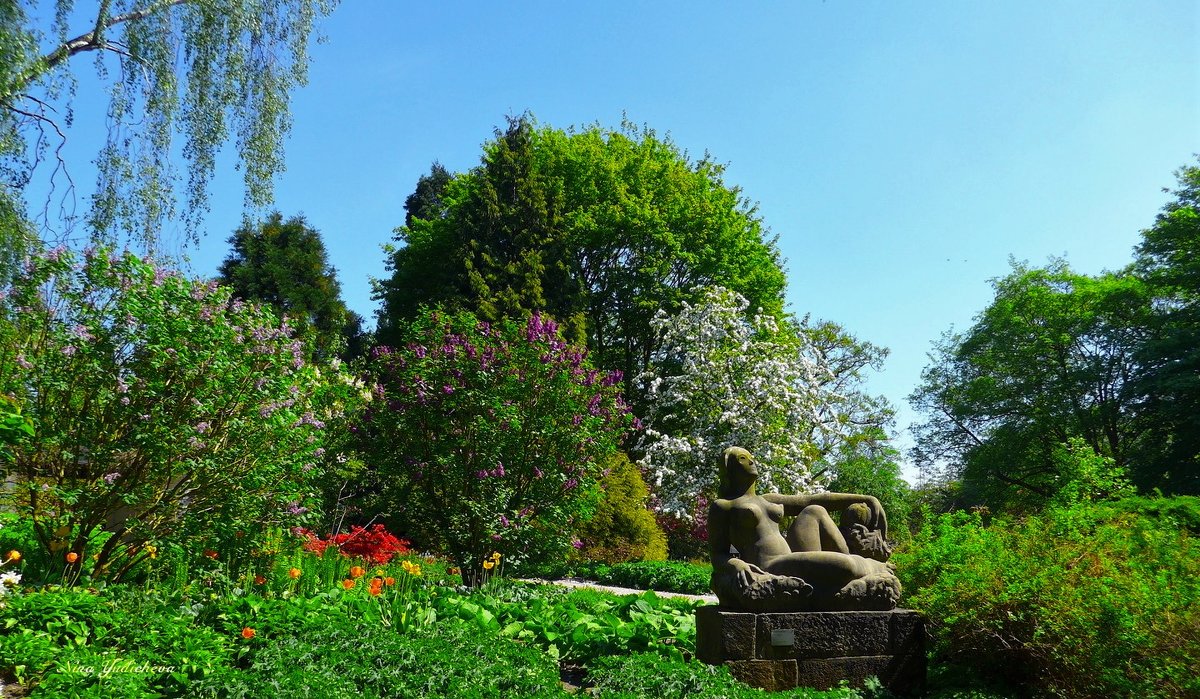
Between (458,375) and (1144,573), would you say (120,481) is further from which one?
(1144,573)

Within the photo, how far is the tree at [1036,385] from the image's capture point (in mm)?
23766

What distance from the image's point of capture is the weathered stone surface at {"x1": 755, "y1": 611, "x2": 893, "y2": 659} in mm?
5633

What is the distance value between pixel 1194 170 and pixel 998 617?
73.7 ft

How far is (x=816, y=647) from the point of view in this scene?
5734 millimetres

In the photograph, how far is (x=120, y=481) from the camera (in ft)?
22.9

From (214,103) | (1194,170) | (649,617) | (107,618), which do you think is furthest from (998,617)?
(1194,170)

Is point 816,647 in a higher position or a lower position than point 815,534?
lower

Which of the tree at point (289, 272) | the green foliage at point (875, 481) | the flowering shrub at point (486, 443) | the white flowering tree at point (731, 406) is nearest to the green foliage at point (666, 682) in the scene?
the flowering shrub at point (486, 443)

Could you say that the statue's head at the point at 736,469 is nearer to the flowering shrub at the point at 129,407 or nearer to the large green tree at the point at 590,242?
the flowering shrub at the point at 129,407

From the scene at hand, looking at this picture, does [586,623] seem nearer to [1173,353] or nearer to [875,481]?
[1173,353]

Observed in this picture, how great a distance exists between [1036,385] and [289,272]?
2500 cm

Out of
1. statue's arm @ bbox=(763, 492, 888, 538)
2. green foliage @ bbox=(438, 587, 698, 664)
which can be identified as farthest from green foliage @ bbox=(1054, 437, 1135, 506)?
green foliage @ bbox=(438, 587, 698, 664)

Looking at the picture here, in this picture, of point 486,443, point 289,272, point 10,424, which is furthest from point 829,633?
point 289,272

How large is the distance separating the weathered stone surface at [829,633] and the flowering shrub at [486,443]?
4.67 meters
